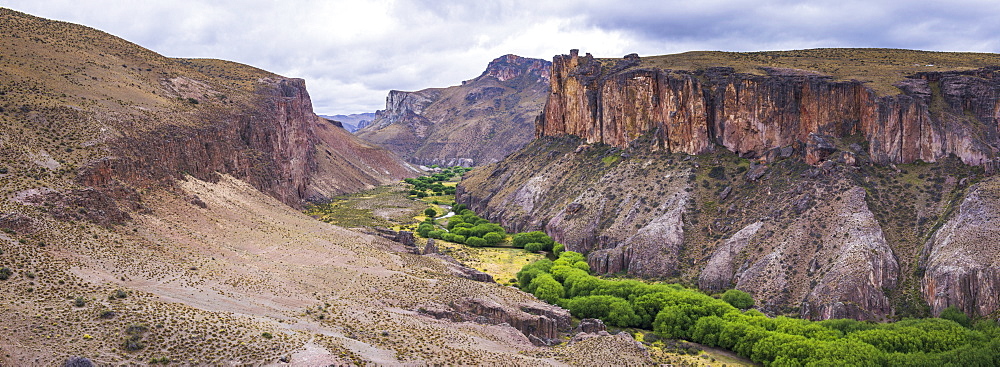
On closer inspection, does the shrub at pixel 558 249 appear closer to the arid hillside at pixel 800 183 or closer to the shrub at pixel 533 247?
the arid hillside at pixel 800 183

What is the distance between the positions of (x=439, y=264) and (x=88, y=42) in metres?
68.8

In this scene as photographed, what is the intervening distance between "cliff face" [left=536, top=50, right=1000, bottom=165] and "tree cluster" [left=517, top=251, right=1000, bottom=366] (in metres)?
30.4

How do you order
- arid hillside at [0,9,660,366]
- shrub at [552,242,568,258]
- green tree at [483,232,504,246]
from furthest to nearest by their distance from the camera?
1. green tree at [483,232,504,246]
2. shrub at [552,242,568,258]
3. arid hillside at [0,9,660,366]

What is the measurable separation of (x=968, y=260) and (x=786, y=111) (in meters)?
36.8

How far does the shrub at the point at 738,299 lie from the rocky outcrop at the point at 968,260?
15.4 metres

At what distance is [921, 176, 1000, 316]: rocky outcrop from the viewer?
172ft

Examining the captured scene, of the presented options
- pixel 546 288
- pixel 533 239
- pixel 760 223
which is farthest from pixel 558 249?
pixel 760 223

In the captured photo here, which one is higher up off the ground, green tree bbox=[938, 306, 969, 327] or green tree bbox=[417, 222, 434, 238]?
green tree bbox=[938, 306, 969, 327]

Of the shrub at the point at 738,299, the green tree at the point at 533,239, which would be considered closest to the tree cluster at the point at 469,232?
the green tree at the point at 533,239

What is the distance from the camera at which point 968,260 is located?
5416cm

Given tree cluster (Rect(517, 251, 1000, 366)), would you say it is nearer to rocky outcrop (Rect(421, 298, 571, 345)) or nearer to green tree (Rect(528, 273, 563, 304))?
green tree (Rect(528, 273, 563, 304))

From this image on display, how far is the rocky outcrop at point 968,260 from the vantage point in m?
52.3

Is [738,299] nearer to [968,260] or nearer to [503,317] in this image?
[968,260]

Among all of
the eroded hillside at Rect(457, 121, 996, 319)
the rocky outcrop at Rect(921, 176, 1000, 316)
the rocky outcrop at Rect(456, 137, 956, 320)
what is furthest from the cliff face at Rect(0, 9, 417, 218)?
the rocky outcrop at Rect(921, 176, 1000, 316)
